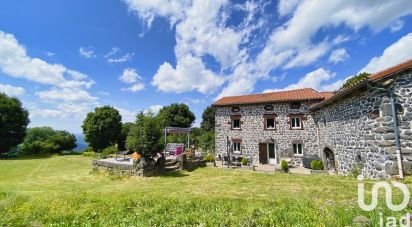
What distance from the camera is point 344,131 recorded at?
1164cm

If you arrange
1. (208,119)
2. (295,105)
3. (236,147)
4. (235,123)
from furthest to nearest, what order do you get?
1. (208,119)
2. (235,123)
3. (236,147)
4. (295,105)

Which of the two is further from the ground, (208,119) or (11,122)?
(208,119)

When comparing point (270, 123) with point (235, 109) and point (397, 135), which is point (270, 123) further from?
point (397, 135)

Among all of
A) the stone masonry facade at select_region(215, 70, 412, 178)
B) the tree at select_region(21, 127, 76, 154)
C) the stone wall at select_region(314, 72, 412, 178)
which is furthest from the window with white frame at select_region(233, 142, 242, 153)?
the tree at select_region(21, 127, 76, 154)

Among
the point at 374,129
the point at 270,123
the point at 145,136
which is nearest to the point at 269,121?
the point at 270,123

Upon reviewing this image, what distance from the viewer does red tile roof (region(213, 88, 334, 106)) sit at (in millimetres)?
18078

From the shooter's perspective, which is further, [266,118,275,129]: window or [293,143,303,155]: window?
[266,118,275,129]: window

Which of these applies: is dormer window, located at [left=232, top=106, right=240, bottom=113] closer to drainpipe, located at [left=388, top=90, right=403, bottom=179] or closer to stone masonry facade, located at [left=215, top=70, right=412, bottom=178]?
stone masonry facade, located at [left=215, top=70, right=412, bottom=178]

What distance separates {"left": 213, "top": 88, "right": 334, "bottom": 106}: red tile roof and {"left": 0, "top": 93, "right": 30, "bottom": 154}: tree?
85.0 feet

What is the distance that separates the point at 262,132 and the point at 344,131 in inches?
330

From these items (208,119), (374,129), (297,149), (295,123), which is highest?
(208,119)

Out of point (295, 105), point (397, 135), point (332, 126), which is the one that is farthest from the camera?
point (295, 105)

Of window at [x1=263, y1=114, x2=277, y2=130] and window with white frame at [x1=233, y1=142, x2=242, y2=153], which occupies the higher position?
window at [x1=263, y1=114, x2=277, y2=130]

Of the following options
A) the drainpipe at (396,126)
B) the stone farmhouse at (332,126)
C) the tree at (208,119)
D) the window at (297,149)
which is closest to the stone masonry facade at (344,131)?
the stone farmhouse at (332,126)
